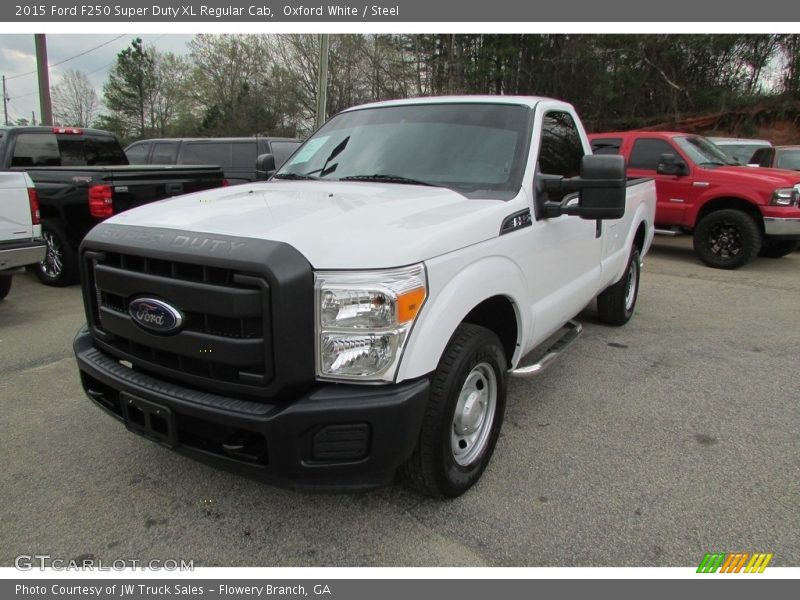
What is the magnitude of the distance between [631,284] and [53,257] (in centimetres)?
669

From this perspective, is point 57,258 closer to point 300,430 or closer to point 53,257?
point 53,257

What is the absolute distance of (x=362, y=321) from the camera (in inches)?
83.2

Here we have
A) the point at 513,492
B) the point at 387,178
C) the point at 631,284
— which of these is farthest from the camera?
the point at 631,284

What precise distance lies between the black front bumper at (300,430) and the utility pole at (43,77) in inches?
660

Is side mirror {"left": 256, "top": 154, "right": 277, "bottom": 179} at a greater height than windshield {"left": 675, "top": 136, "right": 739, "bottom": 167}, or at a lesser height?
lesser

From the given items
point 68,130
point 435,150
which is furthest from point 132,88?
point 435,150

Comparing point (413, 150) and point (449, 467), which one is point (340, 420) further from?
point (413, 150)

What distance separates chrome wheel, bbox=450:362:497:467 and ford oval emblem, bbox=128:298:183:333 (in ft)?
4.13

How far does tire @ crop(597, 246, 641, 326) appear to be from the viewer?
5.36 meters

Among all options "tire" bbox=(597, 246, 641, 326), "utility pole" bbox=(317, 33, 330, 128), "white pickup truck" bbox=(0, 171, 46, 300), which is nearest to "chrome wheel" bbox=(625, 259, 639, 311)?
"tire" bbox=(597, 246, 641, 326)

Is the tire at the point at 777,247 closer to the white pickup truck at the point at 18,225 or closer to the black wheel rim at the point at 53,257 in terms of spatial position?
the white pickup truck at the point at 18,225

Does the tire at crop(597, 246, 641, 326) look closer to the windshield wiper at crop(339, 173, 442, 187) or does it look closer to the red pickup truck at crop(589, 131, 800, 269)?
the windshield wiper at crop(339, 173, 442, 187)

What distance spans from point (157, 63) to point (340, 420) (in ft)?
166

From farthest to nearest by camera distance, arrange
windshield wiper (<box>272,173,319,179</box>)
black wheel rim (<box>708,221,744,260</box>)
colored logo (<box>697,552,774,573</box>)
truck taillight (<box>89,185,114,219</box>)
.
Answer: black wheel rim (<box>708,221,744,260</box>) < truck taillight (<box>89,185,114,219</box>) < windshield wiper (<box>272,173,319,179</box>) < colored logo (<box>697,552,774,573</box>)
